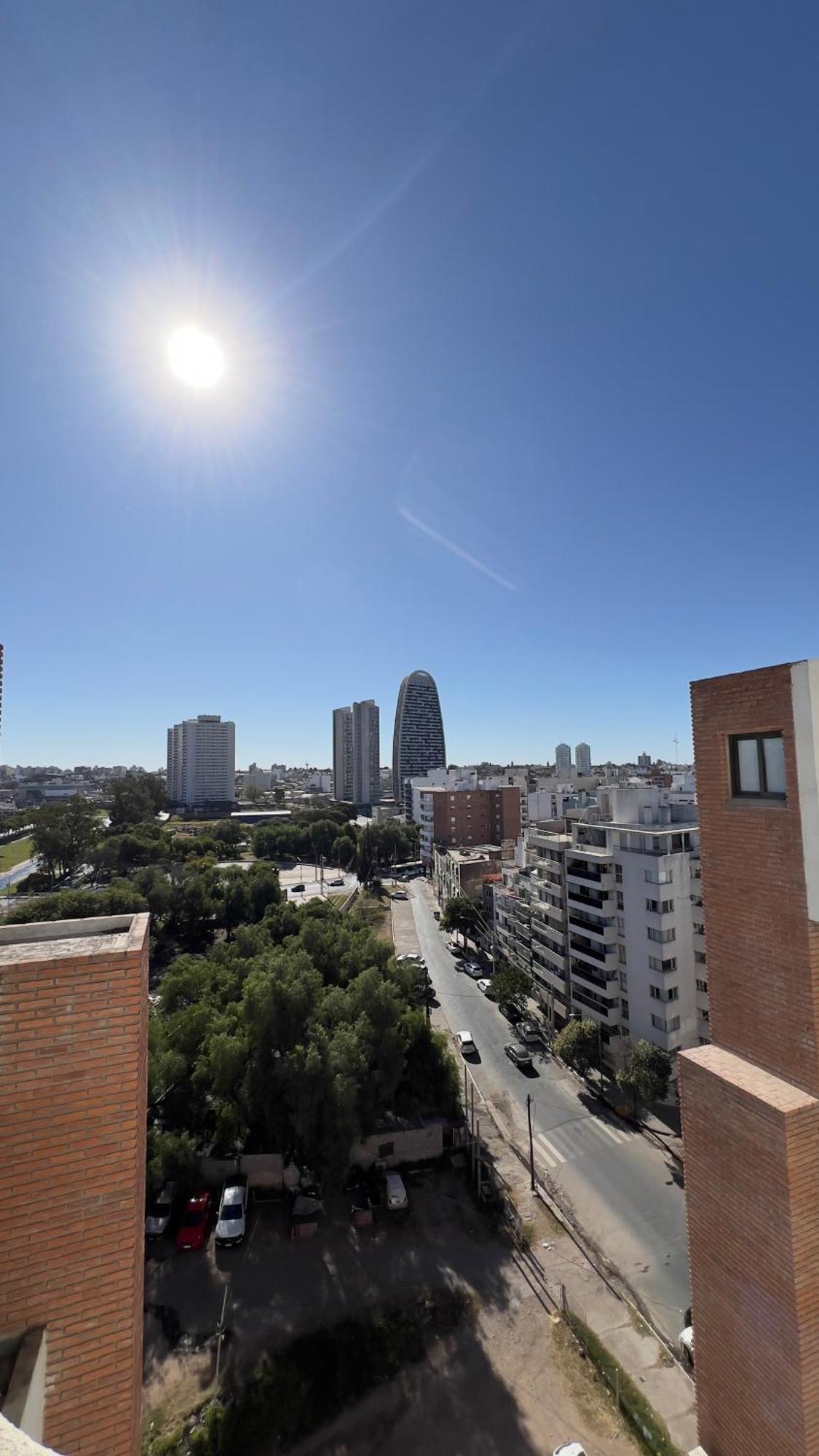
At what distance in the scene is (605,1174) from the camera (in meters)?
14.5

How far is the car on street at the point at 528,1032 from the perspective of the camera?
22.0 meters

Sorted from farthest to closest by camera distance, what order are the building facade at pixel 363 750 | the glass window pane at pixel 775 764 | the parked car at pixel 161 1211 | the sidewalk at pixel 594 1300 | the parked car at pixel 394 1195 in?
1. the building facade at pixel 363 750
2. the parked car at pixel 394 1195
3. the parked car at pixel 161 1211
4. the sidewalk at pixel 594 1300
5. the glass window pane at pixel 775 764

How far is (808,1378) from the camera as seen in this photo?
425 cm

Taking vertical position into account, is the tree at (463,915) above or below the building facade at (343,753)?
below

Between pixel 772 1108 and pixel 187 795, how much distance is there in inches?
5043

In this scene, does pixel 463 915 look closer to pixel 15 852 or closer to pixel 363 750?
pixel 15 852

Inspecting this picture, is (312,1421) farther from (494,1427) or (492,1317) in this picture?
(492,1317)

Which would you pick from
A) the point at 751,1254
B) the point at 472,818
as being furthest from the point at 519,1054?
the point at 472,818

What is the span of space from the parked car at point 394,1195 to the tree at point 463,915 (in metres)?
19.2

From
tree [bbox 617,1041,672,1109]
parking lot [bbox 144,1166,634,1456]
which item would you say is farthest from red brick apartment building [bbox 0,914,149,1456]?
tree [bbox 617,1041,672,1109]

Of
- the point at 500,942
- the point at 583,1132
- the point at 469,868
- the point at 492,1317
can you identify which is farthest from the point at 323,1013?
the point at 469,868

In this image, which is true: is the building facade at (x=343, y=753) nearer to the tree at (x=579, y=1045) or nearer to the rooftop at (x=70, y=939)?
the tree at (x=579, y=1045)

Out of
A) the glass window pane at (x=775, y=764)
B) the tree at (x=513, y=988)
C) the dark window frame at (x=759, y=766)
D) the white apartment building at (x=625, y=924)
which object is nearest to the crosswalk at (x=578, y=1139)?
the white apartment building at (x=625, y=924)

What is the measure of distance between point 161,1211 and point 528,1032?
13.9 meters
